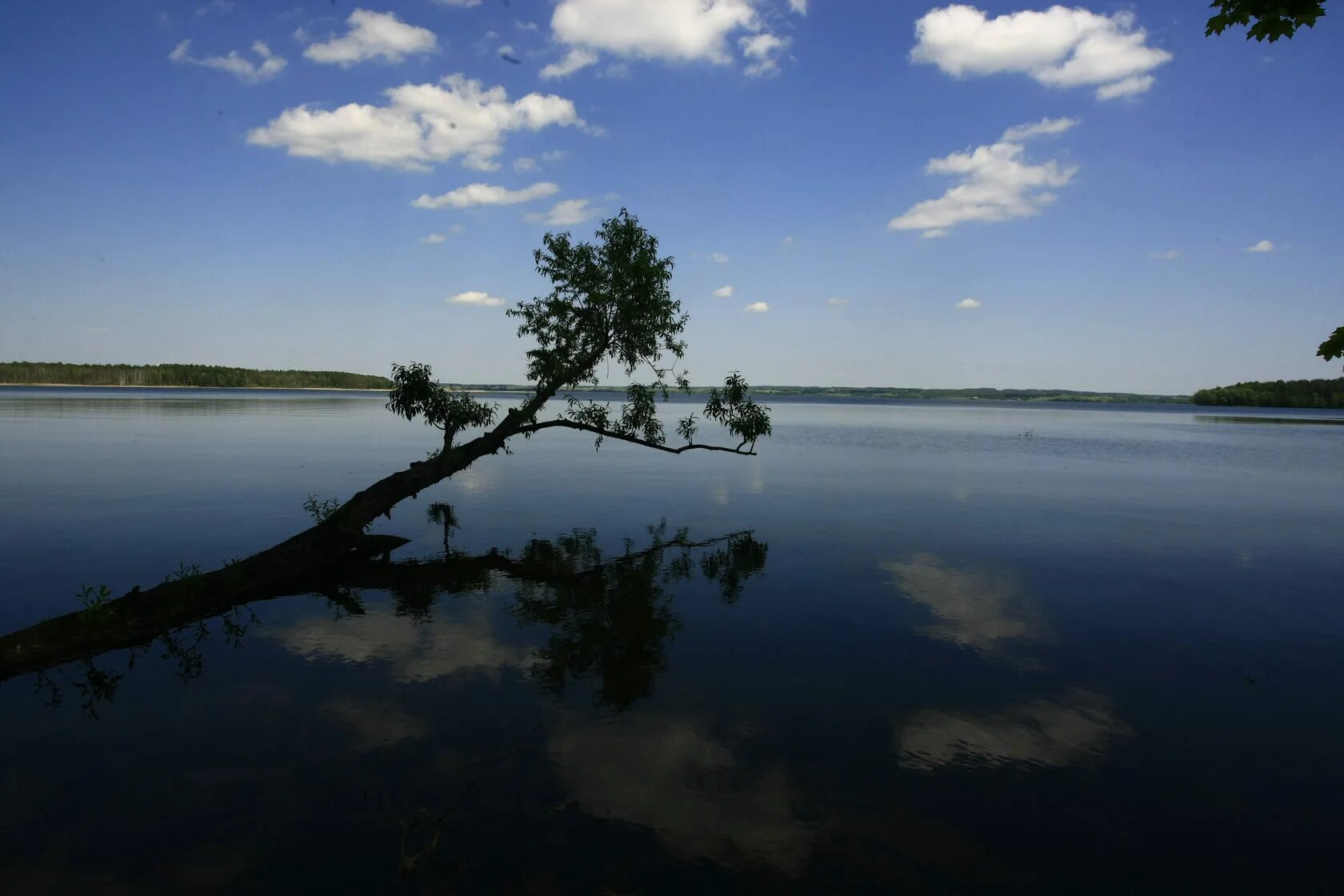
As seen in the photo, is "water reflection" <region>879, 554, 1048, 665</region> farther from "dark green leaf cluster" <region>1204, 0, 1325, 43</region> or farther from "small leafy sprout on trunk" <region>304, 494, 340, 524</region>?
"small leafy sprout on trunk" <region>304, 494, 340, 524</region>

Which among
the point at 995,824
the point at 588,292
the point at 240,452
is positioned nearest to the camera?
the point at 995,824

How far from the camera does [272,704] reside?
54.7 feet

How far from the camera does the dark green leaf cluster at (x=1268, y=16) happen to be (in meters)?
7.85

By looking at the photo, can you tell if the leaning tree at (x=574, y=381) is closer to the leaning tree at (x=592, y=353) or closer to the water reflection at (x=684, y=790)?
the leaning tree at (x=592, y=353)

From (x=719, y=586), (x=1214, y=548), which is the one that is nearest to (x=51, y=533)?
(x=719, y=586)

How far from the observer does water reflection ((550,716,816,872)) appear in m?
11.7

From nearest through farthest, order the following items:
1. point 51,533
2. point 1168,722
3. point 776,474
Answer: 1. point 1168,722
2. point 51,533
3. point 776,474

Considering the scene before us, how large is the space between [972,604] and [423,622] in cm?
Answer: 1758

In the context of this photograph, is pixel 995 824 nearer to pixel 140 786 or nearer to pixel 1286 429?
pixel 140 786

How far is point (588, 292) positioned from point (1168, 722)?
27.3 meters

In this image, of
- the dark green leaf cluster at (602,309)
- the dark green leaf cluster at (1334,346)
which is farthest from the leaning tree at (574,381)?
the dark green leaf cluster at (1334,346)

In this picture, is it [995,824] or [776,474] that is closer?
[995,824]

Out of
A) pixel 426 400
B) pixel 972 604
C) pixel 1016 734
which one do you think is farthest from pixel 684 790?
pixel 426 400

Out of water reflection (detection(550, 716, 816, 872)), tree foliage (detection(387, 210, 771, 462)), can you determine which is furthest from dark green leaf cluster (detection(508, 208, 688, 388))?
water reflection (detection(550, 716, 816, 872))
